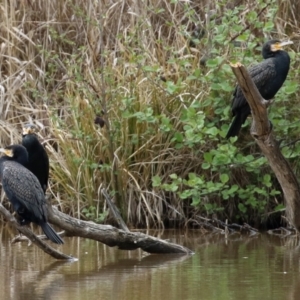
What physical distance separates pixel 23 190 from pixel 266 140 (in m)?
1.95

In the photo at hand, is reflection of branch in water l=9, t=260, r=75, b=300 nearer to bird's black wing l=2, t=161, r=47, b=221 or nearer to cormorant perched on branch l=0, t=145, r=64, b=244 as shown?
cormorant perched on branch l=0, t=145, r=64, b=244

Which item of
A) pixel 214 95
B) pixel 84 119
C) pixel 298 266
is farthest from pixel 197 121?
pixel 298 266

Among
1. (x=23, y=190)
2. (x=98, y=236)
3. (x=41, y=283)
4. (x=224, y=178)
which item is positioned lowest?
(x=41, y=283)

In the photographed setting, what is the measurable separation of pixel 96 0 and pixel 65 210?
7.75 ft

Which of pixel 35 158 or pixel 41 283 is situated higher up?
pixel 35 158

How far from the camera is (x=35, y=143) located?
8.36 metres

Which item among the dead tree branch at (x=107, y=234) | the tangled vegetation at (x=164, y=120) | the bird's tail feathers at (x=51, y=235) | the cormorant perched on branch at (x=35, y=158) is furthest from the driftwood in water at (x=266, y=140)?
the cormorant perched on branch at (x=35, y=158)

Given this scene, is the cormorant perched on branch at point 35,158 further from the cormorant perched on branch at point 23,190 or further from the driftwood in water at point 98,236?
the driftwood in water at point 98,236

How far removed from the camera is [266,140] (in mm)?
6727

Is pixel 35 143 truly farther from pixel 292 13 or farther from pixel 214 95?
pixel 292 13

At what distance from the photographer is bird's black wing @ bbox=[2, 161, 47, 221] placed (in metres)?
7.36

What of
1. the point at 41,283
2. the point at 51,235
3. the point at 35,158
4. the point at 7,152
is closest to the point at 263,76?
the point at 35,158

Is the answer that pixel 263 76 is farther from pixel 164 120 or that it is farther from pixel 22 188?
pixel 22 188

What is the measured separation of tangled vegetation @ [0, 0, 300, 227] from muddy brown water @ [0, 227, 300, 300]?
1.72ft
